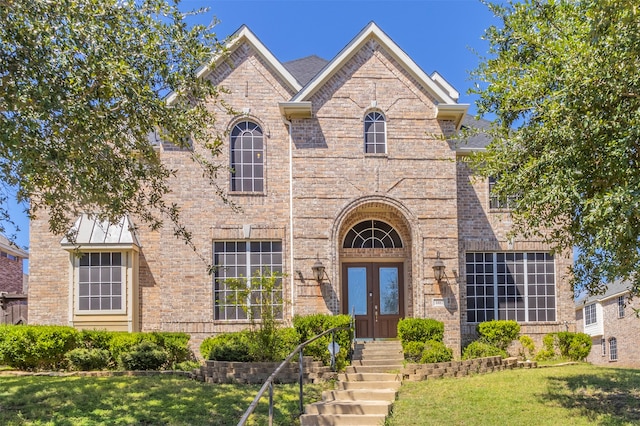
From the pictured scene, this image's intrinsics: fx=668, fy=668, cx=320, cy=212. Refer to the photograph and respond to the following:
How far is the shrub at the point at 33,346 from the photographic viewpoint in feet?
50.6

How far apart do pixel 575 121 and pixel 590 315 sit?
105 feet

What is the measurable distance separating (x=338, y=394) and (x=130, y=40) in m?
6.71

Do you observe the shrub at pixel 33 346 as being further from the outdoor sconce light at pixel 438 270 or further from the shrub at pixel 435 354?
the outdoor sconce light at pixel 438 270

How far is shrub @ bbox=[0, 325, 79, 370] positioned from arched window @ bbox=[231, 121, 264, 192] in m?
5.77

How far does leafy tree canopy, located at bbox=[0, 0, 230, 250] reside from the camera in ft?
27.8

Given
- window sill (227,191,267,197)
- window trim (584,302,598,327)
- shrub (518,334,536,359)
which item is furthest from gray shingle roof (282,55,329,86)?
window trim (584,302,598,327)

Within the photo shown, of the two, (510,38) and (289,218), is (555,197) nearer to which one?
(510,38)

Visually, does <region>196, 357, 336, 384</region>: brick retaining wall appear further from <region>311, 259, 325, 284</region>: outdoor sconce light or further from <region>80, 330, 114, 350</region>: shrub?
<region>80, 330, 114, 350</region>: shrub

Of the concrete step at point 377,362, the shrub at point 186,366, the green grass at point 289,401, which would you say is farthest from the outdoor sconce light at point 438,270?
the shrub at point 186,366

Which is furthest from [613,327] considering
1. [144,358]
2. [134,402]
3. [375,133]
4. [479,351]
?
[134,402]

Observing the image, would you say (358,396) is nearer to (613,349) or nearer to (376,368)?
(376,368)

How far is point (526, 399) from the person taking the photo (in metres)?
11.9

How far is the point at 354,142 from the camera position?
1780 centimetres

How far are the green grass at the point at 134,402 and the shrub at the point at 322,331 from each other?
2076 mm
